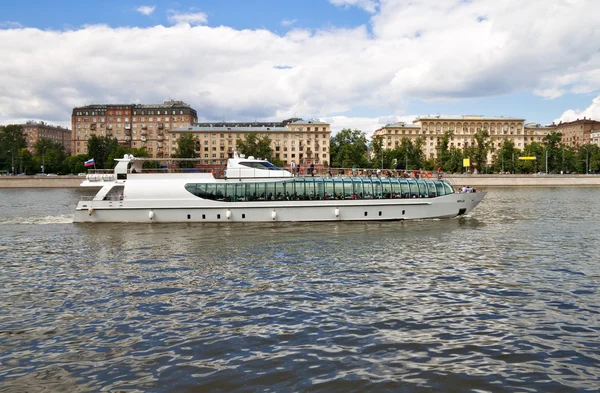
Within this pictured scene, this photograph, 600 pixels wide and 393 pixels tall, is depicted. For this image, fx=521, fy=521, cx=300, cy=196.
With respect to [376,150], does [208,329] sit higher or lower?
lower

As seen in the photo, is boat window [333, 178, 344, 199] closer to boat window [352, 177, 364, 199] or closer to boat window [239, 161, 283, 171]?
boat window [352, 177, 364, 199]

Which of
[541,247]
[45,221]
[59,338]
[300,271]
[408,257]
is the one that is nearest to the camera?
[59,338]

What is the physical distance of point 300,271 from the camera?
2302 cm

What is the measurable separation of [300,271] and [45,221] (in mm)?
30931

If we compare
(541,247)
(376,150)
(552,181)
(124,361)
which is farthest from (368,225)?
(376,150)

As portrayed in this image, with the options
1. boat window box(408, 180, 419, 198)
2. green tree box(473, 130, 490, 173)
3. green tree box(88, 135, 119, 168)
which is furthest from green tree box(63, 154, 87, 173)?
boat window box(408, 180, 419, 198)

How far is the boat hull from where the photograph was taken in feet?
139

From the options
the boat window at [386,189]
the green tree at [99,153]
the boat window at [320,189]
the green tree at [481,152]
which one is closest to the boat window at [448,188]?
the boat window at [320,189]

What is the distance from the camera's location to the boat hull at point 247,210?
4231 centimetres

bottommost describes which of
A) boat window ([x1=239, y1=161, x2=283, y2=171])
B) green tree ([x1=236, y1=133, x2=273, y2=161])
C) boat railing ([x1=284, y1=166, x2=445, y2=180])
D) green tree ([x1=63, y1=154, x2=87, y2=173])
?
boat railing ([x1=284, y1=166, x2=445, y2=180])

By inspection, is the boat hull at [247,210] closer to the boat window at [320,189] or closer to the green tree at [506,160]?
the boat window at [320,189]

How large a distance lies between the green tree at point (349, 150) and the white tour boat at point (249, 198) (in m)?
122

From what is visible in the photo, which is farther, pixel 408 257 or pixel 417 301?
pixel 408 257

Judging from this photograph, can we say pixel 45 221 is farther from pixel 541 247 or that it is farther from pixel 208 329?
pixel 541 247
